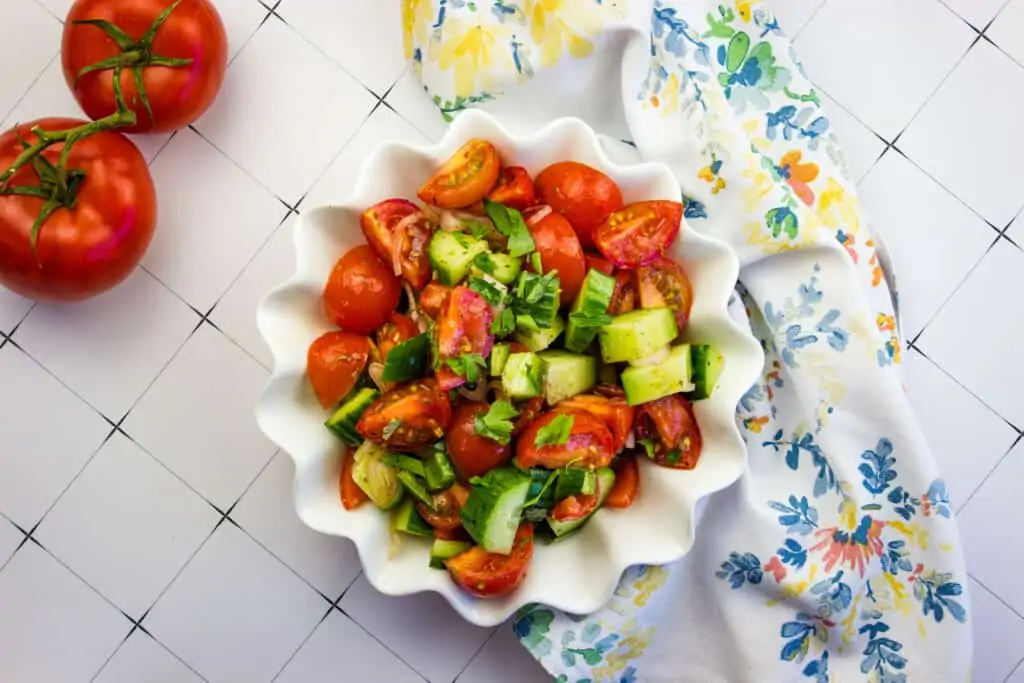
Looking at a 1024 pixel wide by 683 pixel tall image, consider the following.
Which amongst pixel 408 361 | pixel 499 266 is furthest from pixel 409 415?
pixel 499 266

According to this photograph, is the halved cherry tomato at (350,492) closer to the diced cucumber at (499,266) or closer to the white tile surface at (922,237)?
the diced cucumber at (499,266)

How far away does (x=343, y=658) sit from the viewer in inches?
44.3

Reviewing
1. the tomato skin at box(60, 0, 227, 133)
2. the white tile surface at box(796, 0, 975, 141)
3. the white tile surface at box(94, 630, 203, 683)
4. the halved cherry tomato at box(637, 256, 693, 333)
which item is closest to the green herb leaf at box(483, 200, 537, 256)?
the halved cherry tomato at box(637, 256, 693, 333)

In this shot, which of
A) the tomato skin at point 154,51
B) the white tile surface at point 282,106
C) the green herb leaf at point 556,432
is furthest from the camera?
the white tile surface at point 282,106

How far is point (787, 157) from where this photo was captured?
1080 mm

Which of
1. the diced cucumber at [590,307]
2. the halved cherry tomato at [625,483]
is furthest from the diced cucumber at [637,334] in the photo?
the halved cherry tomato at [625,483]

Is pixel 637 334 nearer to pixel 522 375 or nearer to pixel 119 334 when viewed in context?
pixel 522 375

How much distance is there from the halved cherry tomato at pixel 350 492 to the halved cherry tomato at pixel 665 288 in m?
0.31

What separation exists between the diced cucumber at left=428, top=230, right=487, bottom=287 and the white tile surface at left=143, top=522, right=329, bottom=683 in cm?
41

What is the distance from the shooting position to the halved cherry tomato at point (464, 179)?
3.06ft

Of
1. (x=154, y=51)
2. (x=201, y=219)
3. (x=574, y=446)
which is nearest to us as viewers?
(x=574, y=446)

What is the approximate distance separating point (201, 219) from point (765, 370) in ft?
2.05

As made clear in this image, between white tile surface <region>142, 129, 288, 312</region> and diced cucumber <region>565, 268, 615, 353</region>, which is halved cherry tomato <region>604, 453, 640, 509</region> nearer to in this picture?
diced cucumber <region>565, 268, 615, 353</region>

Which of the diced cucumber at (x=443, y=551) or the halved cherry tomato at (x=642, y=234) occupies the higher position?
the halved cherry tomato at (x=642, y=234)
